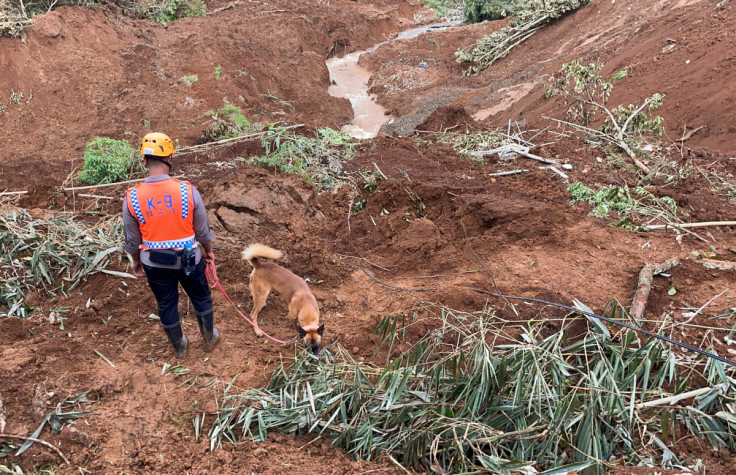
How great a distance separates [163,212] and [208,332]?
4.16 feet

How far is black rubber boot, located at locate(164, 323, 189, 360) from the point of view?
397 cm

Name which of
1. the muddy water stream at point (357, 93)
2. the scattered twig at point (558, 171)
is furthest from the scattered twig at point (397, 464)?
the muddy water stream at point (357, 93)

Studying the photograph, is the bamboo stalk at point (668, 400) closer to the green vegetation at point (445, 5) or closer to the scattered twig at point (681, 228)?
the scattered twig at point (681, 228)

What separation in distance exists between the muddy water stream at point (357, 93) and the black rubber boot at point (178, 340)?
10.6 metres

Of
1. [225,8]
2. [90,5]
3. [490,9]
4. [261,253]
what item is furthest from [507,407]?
[490,9]

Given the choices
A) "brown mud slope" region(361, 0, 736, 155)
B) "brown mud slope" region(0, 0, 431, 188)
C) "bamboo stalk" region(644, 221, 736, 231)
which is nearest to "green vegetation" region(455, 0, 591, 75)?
"brown mud slope" region(361, 0, 736, 155)

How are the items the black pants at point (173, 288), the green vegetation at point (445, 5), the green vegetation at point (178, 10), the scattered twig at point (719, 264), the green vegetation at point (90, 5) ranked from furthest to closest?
the green vegetation at point (445, 5) → the green vegetation at point (178, 10) → the green vegetation at point (90, 5) → the scattered twig at point (719, 264) → the black pants at point (173, 288)

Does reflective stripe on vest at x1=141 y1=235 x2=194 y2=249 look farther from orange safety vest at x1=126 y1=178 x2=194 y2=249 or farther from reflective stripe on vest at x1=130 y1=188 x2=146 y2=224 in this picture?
reflective stripe on vest at x1=130 y1=188 x2=146 y2=224

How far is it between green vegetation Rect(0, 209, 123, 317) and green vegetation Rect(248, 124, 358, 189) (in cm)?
312

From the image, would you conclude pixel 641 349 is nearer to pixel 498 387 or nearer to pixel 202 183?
pixel 498 387

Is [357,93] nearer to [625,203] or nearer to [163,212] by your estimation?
[625,203]

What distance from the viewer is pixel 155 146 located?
3348 millimetres

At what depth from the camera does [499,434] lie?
114 inches

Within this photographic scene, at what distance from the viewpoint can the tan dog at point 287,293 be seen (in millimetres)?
4090
